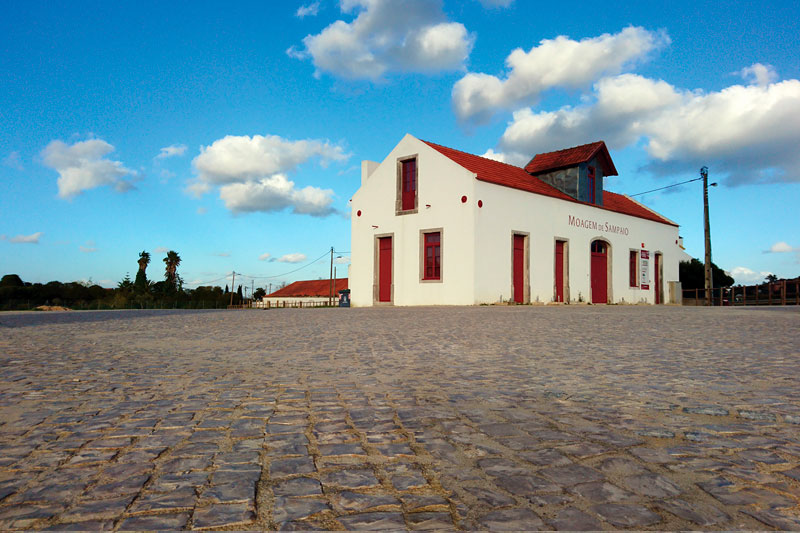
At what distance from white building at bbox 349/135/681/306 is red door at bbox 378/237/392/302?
0.05m

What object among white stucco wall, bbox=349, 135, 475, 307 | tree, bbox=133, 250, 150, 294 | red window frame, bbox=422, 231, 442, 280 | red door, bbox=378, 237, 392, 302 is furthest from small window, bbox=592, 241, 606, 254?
tree, bbox=133, 250, 150, 294

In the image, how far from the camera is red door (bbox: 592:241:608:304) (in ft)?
91.7

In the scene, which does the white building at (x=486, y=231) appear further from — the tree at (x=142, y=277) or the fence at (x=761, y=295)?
the tree at (x=142, y=277)

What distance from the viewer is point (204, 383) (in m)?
5.02

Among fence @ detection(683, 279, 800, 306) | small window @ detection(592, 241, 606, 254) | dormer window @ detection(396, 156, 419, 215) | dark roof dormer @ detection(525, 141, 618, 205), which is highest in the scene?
dark roof dormer @ detection(525, 141, 618, 205)

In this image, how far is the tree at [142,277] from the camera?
207ft

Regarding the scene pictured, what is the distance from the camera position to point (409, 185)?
24.8 m

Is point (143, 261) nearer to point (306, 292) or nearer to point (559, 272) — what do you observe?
point (306, 292)

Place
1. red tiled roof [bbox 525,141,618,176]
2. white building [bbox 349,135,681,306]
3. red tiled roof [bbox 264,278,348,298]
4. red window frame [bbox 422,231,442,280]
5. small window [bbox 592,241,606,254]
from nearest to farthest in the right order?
white building [bbox 349,135,681,306], red window frame [bbox 422,231,442,280], red tiled roof [bbox 525,141,618,176], small window [bbox 592,241,606,254], red tiled roof [bbox 264,278,348,298]

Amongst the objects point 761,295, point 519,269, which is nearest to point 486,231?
point 519,269

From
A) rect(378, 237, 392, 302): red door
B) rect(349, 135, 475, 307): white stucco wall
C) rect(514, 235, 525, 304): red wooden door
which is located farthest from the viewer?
rect(378, 237, 392, 302): red door

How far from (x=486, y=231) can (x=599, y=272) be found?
889 centimetres

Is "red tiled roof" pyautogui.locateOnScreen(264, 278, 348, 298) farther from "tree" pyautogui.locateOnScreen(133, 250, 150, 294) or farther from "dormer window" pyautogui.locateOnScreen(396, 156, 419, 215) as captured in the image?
"dormer window" pyautogui.locateOnScreen(396, 156, 419, 215)

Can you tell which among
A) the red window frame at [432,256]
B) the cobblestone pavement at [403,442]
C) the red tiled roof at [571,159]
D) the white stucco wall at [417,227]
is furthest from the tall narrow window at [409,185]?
the cobblestone pavement at [403,442]
